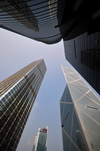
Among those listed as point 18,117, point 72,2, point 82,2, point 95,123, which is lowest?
point 18,117

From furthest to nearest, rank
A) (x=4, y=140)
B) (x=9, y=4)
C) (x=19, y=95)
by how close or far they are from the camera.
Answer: (x=19, y=95) < (x=4, y=140) < (x=9, y=4)

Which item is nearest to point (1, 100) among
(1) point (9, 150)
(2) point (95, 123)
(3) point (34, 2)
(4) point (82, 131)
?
(1) point (9, 150)

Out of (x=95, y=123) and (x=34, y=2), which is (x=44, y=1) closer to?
(x=34, y=2)

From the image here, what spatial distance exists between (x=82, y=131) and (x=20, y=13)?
25.4 meters

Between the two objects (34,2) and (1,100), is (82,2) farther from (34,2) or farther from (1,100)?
(1,100)

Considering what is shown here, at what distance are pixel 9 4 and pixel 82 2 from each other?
6.64m

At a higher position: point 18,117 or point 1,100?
point 1,100

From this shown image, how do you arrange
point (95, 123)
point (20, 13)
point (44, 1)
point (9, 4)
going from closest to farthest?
point (44, 1), point (9, 4), point (20, 13), point (95, 123)

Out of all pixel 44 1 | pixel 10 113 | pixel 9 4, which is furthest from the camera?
pixel 10 113

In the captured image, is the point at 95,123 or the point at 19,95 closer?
the point at 95,123

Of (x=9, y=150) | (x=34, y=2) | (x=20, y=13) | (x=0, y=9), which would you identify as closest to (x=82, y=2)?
(x=34, y=2)

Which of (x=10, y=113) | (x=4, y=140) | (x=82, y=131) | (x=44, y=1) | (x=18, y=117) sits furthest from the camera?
(x=18, y=117)

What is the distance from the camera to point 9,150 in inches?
1463

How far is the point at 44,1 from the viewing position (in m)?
7.25
